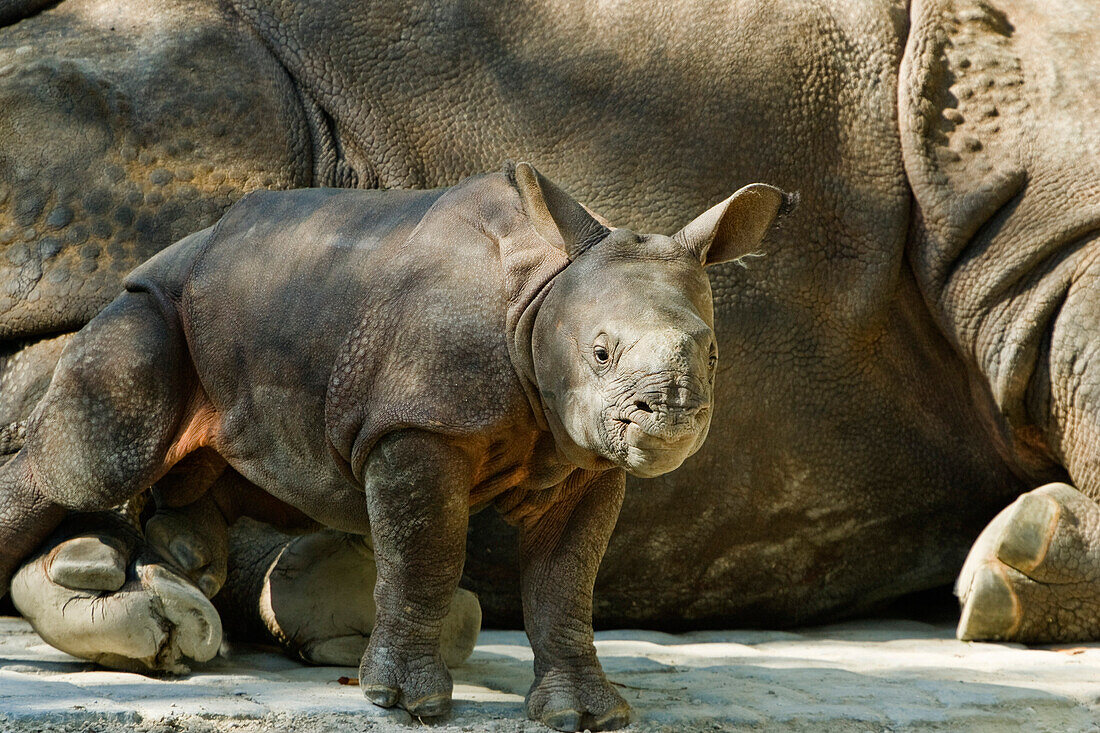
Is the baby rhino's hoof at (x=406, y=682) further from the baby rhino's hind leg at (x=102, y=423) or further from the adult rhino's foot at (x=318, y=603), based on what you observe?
the baby rhino's hind leg at (x=102, y=423)

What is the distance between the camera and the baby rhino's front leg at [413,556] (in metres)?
3.35

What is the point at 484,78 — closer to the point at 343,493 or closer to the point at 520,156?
the point at 520,156

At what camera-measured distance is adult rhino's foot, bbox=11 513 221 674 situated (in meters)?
3.68

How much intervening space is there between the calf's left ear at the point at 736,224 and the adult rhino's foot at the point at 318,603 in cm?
131

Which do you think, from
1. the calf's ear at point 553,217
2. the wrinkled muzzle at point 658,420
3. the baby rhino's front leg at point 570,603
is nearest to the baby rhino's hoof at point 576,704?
the baby rhino's front leg at point 570,603

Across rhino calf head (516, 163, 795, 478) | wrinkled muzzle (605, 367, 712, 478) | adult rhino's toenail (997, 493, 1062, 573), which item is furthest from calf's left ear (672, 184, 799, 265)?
adult rhino's toenail (997, 493, 1062, 573)

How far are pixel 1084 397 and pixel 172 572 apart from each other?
10.1 ft

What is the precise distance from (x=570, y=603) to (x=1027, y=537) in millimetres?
1922

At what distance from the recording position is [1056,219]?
489 cm

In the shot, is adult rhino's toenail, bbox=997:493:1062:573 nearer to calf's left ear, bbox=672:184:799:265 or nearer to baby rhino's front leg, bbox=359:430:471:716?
calf's left ear, bbox=672:184:799:265

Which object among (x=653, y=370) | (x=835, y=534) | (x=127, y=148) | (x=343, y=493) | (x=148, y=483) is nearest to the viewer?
(x=653, y=370)

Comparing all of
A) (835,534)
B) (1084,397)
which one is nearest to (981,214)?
(1084,397)

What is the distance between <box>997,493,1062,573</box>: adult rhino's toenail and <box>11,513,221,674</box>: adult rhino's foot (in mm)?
2612

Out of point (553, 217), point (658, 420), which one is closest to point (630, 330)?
point (658, 420)
